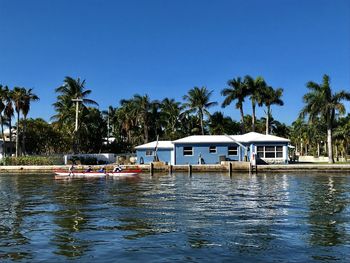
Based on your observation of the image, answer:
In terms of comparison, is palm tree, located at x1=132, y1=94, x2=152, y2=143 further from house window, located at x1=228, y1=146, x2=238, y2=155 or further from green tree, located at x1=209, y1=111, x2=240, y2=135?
house window, located at x1=228, y1=146, x2=238, y2=155

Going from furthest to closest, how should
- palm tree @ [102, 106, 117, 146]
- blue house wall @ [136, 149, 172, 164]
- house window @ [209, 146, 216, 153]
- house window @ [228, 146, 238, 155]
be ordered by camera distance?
palm tree @ [102, 106, 117, 146], blue house wall @ [136, 149, 172, 164], house window @ [209, 146, 216, 153], house window @ [228, 146, 238, 155]

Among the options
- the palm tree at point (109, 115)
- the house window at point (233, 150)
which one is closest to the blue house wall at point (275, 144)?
the house window at point (233, 150)

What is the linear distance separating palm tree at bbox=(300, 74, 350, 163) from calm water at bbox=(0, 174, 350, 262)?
3359 centimetres

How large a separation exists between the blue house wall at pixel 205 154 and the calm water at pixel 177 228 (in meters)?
30.8

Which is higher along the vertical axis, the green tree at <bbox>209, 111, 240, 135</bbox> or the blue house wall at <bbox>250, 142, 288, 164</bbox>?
the green tree at <bbox>209, 111, 240, 135</bbox>

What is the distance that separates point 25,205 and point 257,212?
12991 mm

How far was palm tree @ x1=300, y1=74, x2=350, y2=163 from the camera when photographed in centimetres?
5991

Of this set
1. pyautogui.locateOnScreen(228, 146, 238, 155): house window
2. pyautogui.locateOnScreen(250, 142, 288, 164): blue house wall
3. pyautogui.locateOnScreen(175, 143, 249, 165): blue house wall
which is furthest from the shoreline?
pyautogui.locateOnScreen(228, 146, 238, 155): house window

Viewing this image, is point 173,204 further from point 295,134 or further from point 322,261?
point 295,134

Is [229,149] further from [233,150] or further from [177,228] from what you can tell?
[177,228]

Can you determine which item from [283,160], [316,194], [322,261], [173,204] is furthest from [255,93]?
[322,261]

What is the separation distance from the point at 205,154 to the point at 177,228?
42.9 metres

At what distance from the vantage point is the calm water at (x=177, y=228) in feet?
43.4

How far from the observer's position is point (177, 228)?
17062 mm
